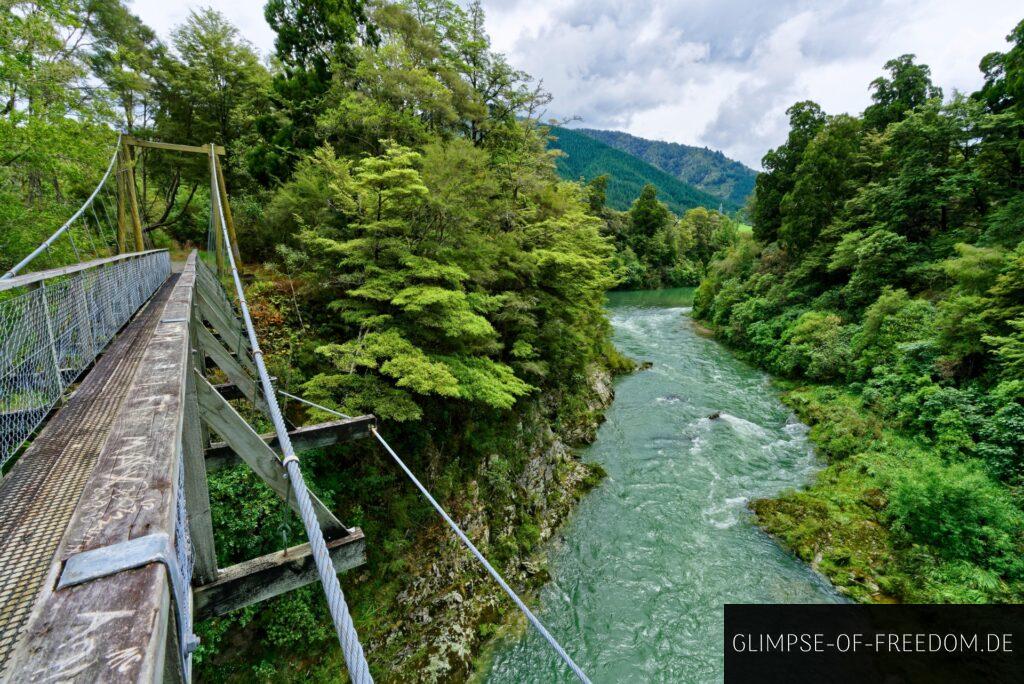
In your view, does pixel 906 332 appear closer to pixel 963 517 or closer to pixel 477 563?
pixel 963 517

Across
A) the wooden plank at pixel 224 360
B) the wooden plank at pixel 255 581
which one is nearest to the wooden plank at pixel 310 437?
the wooden plank at pixel 224 360

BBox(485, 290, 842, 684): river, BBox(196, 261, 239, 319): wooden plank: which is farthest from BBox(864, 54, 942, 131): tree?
BBox(196, 261, 239, 319): wooden plank

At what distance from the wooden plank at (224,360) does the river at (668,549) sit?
18.6 ft

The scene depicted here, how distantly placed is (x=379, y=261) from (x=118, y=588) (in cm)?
797

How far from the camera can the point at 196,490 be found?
2523mm

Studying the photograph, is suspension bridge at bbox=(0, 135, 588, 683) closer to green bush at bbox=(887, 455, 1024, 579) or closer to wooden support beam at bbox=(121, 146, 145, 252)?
wooden support beam at bbox=(121, 146, 145, 252)

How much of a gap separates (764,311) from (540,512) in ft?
64.3

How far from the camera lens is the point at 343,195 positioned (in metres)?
8.12

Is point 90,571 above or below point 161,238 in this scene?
below

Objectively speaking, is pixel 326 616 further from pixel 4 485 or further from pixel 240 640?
pixel 4 485

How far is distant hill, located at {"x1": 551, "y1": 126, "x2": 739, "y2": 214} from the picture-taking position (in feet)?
441

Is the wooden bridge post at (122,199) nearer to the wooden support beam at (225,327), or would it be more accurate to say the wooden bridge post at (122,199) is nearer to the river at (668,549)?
the wooden support beam at (225,327)

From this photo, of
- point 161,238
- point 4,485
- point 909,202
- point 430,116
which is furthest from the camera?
point 161,238

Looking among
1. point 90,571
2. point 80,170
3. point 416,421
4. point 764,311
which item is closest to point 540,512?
point 416,421
